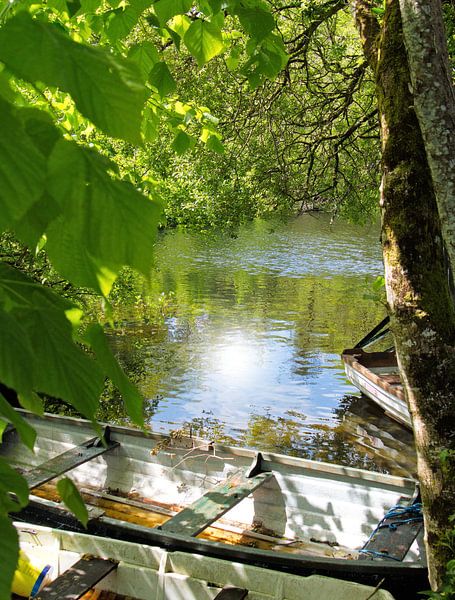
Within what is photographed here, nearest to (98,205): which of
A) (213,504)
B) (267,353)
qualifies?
(213,504)

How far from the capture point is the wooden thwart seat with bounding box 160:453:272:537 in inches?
246

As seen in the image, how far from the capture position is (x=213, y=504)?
6.72 meters

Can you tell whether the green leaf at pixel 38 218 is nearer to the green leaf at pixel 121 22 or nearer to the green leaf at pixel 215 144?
the green leaf at pixel 121 22

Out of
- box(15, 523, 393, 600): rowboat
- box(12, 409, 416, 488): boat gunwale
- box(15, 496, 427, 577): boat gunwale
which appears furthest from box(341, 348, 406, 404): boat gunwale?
box(15, 523, 393, 600): rowboat

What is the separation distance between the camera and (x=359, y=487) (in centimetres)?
701

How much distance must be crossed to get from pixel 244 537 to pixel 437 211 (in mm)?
5167

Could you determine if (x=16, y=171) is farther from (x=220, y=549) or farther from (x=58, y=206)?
(x=220, y=549)

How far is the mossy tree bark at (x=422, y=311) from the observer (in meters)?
3.11

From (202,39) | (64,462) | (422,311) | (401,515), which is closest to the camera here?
(202,39)

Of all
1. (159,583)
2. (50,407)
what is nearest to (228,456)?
(159,583)

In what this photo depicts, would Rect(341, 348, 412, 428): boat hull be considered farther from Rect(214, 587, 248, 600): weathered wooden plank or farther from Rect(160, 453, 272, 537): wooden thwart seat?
Rect(214, 587, 248, 600): weathered wooden plank

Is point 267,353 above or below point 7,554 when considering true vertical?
below

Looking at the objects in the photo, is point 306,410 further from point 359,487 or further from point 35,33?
point 35,33

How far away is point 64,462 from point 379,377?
23.8ft
